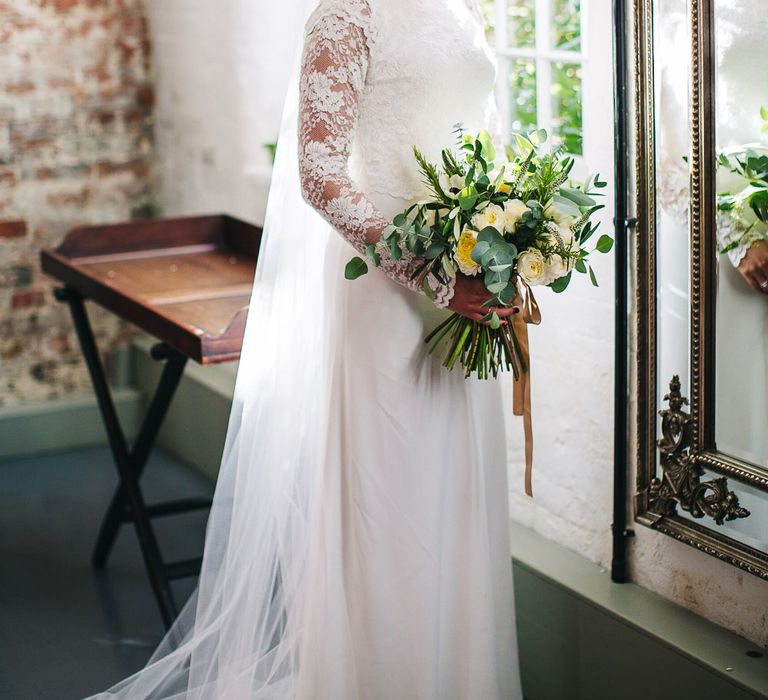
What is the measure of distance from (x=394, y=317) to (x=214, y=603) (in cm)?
88

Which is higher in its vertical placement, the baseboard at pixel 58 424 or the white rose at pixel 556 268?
the white rose at pixel 556 268

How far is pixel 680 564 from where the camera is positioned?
2826 mm

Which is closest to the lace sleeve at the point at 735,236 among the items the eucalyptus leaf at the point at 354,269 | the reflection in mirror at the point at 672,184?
the reflection in mirror at the point at 672,184

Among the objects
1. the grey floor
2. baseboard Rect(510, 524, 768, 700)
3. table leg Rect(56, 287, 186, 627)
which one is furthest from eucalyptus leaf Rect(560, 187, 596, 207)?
the grey floor

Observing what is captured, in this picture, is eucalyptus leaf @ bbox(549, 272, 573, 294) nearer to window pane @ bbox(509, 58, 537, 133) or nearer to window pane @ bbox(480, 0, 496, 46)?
window pane @ bbox(509, 58, 537, 133)

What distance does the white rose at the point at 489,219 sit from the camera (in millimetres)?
2266

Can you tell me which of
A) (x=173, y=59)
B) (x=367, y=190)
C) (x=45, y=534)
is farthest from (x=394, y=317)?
(x=173, y=59)

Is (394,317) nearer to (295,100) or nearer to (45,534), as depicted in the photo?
(295,100)

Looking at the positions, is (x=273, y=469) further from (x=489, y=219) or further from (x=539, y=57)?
(x=539, y=57)

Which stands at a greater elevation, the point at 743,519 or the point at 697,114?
the point at 697,114

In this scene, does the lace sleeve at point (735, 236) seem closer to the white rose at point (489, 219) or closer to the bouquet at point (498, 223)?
the bouquet at point (498, 223)

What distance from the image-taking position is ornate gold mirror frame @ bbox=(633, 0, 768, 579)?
2.43 meters

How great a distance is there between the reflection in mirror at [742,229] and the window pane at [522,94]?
1.06 meters

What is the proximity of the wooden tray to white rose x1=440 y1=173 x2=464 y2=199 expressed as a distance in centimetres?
98
